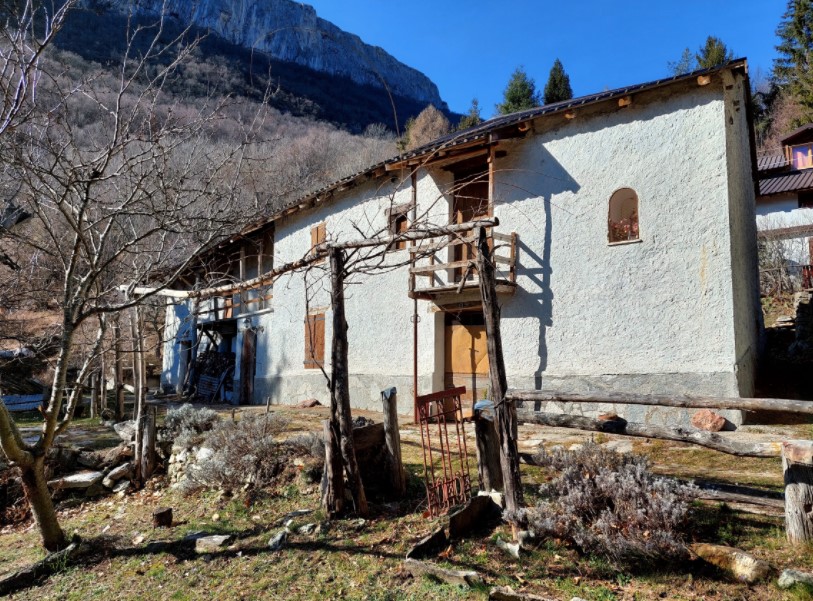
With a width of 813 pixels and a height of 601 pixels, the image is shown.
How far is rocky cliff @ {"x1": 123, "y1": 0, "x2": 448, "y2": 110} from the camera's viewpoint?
17.2 ft

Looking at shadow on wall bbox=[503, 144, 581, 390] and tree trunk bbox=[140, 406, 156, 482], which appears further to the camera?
shadow on wall bbox=[503, 144, 581, 390]

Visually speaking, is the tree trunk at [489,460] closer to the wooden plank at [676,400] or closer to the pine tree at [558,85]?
the wooden plank at [676,400]

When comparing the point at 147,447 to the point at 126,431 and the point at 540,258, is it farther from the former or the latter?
the point at 540,258

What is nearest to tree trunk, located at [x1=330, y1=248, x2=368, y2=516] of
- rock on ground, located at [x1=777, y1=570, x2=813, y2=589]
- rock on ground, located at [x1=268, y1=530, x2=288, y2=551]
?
rock on ground, located at [x1=268, y1=530, x2=288, y2=551]

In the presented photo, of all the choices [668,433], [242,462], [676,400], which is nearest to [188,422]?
[242,462]

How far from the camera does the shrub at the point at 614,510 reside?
3.59 metres

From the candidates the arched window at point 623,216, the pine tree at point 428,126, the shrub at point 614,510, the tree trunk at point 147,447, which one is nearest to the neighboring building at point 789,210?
the arched window at point 623,216

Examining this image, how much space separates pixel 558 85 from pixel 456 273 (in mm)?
24914

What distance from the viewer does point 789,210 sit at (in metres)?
21.9

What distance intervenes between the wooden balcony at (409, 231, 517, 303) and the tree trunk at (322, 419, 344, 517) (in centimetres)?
540

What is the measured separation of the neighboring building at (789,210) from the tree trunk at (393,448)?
52.9 feet

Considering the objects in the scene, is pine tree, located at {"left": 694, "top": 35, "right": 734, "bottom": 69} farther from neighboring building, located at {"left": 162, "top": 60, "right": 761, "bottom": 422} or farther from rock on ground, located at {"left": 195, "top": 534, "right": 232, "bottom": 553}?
rock on ground, located at {"left": 195, "top": 534, "right": 232, "bottom": 553}

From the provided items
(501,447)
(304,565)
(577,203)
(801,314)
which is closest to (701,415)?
(577,203)

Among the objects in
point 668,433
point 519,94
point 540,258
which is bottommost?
point 668,433
